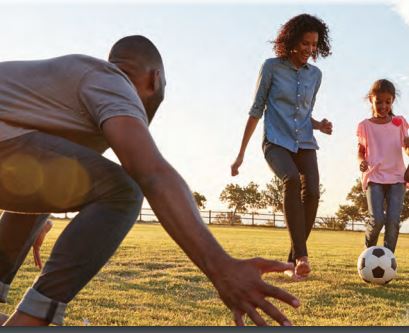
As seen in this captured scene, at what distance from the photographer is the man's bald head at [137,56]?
8.91 ft

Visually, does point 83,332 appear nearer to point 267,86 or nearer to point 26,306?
point 26,306

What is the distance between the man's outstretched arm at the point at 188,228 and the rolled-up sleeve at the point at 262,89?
4497 millimetres

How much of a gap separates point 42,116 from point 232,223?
179ft

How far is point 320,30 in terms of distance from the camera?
6.55 m

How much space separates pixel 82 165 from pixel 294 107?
4.41 m

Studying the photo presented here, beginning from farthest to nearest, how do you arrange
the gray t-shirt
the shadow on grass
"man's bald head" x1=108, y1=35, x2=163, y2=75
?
the shadow on grass < "man's bald head" x1=108, y1=35, x2=163, y2=75 < the gray t-shirt

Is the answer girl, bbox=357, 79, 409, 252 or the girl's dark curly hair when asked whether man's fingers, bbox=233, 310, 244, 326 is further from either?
girl, bbox=357, 79, 409, 252

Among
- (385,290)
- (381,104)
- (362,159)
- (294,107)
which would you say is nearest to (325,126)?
(294,107)

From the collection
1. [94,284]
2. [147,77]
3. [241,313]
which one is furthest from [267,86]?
[241,313]

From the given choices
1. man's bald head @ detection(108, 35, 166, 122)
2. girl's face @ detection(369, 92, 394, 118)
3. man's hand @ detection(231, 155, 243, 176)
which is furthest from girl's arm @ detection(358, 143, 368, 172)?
man's bald head @ detection(108, 35, 166, 122)

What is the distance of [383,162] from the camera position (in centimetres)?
768

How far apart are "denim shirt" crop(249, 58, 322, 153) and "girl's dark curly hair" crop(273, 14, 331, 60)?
14 centimetres

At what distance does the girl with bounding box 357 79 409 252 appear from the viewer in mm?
7555

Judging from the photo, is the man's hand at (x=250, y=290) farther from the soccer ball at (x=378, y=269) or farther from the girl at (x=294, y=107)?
the soccer ball at (x=378, y=269)
